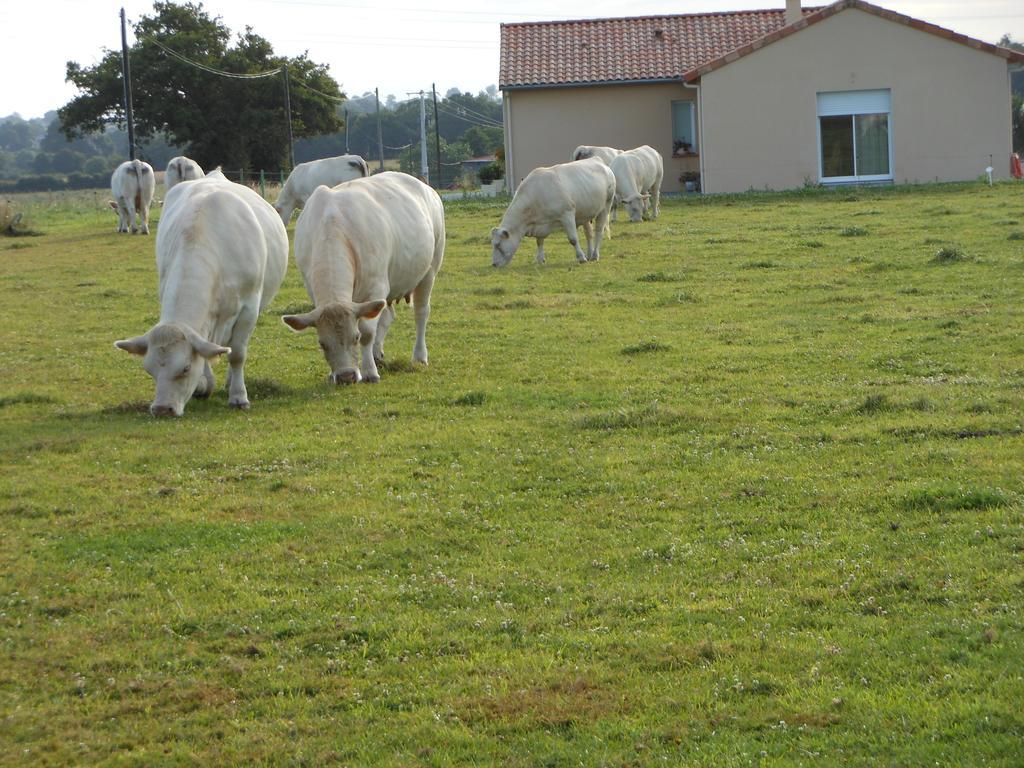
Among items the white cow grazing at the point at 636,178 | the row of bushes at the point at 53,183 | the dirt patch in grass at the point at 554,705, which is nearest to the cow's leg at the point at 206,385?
the dirt patch in grass at the point at 554,705

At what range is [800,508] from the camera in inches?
274

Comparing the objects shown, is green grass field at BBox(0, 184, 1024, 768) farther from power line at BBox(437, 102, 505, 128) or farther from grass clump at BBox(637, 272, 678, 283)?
power line at BBox(437, 102, 505, 128)

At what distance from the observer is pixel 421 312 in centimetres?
1280

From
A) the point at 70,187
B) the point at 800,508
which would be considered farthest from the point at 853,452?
the point at 70,187

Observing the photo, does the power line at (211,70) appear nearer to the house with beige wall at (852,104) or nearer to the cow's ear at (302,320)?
the house with beige wall at (852,104)

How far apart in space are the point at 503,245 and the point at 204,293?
445 inches

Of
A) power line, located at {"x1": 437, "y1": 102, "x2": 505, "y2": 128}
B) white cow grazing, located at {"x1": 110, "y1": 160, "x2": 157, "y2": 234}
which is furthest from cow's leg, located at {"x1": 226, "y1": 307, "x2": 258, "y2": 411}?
power line, located at {"x1": 437, "y1": 102, "x2": 505, "y2": 128}

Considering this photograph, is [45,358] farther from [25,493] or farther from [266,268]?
[25,493]

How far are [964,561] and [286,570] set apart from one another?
3.21m

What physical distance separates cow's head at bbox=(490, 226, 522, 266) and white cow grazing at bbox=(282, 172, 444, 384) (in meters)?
7.89

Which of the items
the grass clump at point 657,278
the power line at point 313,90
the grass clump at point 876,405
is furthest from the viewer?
the power line at point 313,90

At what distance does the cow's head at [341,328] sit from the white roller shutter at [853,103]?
1116 inches

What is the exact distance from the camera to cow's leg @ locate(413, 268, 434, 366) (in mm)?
12516

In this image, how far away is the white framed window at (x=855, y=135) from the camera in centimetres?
3638
